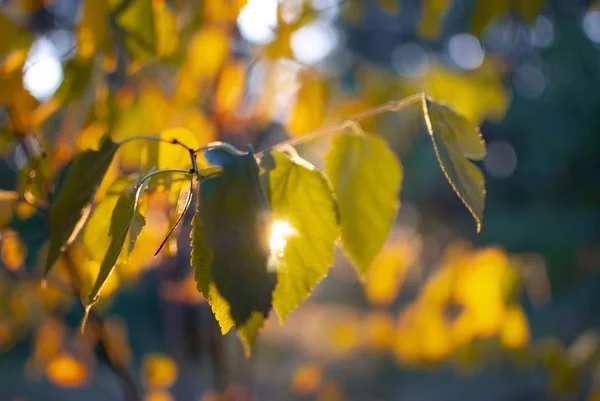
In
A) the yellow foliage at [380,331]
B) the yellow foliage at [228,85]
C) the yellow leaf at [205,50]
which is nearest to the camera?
the yellow leaf at [205,50]

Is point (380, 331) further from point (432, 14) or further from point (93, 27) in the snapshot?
point (93, 27)

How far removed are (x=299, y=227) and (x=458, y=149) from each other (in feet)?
0.54

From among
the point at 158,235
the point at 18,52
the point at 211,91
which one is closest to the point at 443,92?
the point at 211,91

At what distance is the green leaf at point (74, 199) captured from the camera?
447mm

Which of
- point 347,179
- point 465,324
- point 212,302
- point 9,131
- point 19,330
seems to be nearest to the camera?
point 212,302

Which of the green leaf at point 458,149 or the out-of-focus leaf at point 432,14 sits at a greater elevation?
the green leaf at point 458,149

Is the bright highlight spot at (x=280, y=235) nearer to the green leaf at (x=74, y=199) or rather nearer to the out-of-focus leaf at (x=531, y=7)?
the green leaf at (x=74, y=199)

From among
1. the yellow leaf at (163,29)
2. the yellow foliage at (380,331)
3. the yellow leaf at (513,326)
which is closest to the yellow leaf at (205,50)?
the yellow leaf at (163,29)

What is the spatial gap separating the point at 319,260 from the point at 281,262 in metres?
0.03

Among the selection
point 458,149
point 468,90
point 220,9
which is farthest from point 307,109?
point 458,149

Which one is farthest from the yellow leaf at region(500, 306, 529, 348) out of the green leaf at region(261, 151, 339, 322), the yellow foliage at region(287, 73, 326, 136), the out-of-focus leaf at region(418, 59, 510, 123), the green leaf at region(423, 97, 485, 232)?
the green leaf at region(261, 151, 339, 322)

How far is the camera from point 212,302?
37 centimetres

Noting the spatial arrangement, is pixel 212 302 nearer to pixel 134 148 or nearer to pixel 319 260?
pixel 319 260

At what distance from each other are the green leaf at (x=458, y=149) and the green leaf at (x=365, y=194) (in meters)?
0.08
